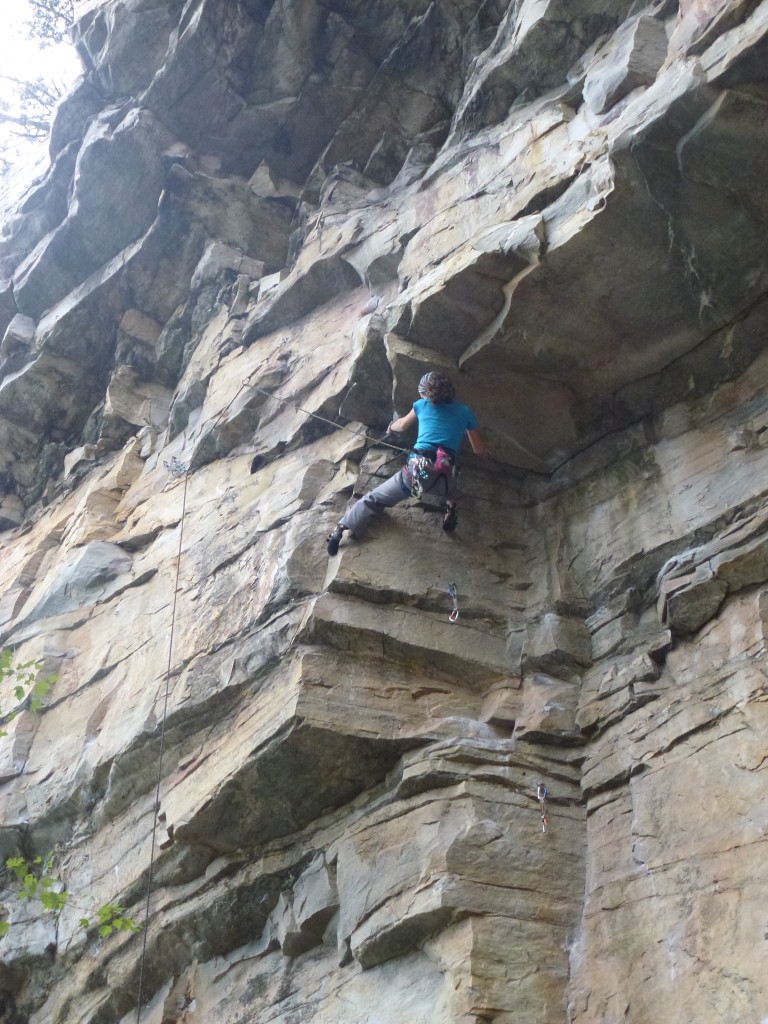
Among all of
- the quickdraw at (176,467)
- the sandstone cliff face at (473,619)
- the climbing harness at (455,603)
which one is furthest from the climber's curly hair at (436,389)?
the quickdraw at (176,467)

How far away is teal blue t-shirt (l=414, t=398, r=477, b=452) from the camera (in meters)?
7.85

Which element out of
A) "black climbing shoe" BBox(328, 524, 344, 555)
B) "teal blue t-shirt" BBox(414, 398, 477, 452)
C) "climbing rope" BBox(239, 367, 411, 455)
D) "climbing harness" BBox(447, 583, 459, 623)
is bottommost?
"climbing harness" BBox(447, 583, 459, 623)

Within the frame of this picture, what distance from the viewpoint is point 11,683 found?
10570mm

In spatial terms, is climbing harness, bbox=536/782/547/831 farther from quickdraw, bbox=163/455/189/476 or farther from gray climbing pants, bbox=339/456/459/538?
quickdraw, bbox=163/455/189/476

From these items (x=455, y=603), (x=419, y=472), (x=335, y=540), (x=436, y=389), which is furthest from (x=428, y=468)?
(x=455, y=603)

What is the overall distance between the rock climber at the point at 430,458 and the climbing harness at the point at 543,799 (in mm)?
2381

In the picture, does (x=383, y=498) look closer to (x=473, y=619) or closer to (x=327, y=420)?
(x=473, y=619)

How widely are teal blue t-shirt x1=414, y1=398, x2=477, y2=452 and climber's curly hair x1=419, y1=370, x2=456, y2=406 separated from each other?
0.18 feet

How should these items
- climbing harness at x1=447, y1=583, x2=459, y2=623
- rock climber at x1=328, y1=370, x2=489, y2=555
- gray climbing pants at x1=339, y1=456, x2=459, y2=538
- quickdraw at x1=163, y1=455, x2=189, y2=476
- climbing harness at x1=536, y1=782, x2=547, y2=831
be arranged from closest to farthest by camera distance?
climbing harness at x1=536, y1=782, x2=547, y2=831 < climbing harness at x1=447, y1=583, x2=459, y2=623 < rock climber at x1=328, y1=370, x2=489, y2=555 < gray climbing pants at x1=339, y1=456, x2=459, y2=538 < quickdraw at x1=163, y1=455, x2=189, y2=476

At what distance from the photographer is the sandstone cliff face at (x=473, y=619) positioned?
597cm

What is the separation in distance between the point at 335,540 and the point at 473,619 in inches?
50.6

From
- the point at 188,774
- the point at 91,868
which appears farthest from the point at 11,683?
the point at 188,774

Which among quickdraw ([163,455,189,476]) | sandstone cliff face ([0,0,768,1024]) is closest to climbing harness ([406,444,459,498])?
sandstone cliff face ([0,0,768,1024])

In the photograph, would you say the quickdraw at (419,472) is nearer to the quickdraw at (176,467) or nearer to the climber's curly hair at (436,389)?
the climber's curly hair at (436,389)
